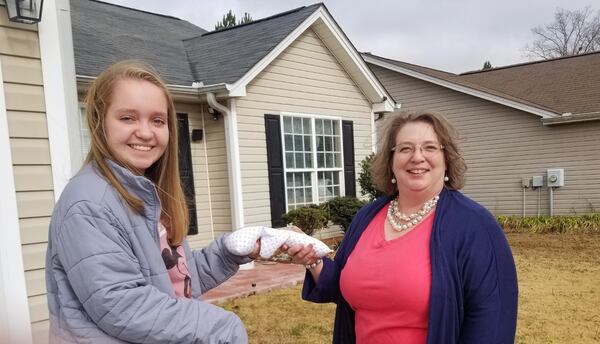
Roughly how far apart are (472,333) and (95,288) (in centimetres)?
124

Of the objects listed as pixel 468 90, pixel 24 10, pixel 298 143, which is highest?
pixel 468 90

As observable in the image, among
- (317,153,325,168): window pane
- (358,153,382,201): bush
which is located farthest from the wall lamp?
(358,153,382,201): bush

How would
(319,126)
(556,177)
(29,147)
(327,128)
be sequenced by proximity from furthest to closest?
(556,177), (327,128), (319,126), (29,147)

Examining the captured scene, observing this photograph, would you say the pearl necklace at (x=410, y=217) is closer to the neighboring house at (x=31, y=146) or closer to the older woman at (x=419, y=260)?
the older woman at (x=419, y=260)

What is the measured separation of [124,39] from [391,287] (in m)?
7.59

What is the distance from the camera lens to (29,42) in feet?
9.45

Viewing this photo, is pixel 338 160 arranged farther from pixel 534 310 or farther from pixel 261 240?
pixel 261 240

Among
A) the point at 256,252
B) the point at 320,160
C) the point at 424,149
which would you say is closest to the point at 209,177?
the point at 320,160

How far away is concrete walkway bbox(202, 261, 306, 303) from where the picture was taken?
548 centimetres

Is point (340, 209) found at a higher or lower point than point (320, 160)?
lower

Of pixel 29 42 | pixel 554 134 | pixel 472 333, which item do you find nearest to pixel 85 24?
pixel 29 42

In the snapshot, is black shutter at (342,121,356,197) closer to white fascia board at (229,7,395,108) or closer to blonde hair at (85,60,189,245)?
white fascia board at (229,7,395,108)

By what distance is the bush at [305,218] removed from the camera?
767 cm

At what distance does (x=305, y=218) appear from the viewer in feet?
25.2
